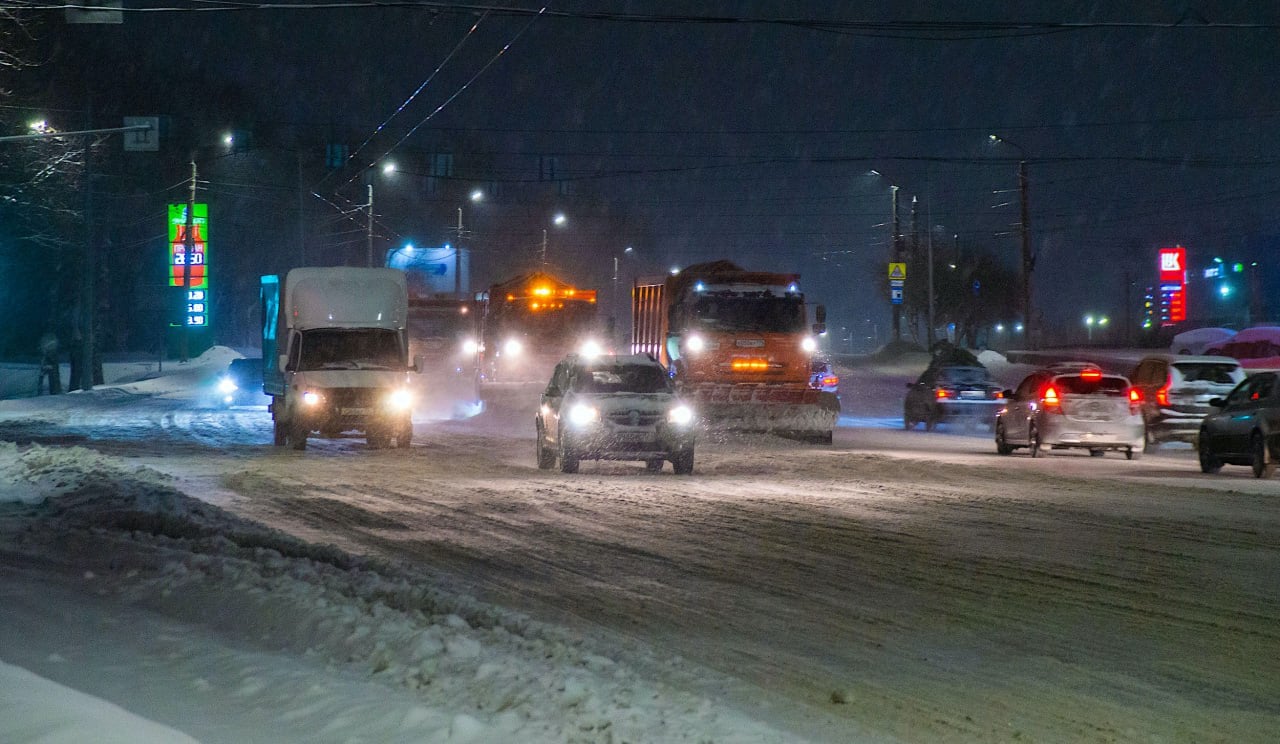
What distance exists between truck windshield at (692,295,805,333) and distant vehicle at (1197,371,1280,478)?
10.6 meters

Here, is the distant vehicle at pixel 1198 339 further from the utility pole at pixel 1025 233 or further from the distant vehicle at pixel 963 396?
the distant vehicle at pixel 963 396

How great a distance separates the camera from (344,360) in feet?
91.4

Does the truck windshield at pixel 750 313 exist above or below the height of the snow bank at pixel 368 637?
above

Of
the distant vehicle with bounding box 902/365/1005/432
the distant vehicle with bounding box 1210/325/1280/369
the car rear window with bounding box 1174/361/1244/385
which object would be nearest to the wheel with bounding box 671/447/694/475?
the car rear window with bounding box 1174/361/1244/385

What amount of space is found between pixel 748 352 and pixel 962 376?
807 cm

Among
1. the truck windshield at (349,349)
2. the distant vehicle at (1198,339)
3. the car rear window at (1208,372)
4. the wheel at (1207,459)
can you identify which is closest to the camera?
the wheel at (1207,459)

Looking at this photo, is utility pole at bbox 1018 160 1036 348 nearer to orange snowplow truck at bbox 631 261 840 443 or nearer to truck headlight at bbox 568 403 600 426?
orange snowplow truck at bbox 631 261 840 443

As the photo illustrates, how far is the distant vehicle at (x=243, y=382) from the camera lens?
53531 mm

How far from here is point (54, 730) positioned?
18.9 feet

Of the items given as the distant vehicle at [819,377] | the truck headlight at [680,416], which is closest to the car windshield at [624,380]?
the truck headlight at [680,416]

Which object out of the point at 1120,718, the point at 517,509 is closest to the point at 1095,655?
the point at 1120,718

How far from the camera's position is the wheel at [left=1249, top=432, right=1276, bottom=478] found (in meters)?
21.0

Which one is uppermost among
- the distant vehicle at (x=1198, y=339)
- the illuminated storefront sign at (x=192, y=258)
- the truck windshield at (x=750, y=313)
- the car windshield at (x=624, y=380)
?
the illuminated storefront sign at (x=192, y=258)

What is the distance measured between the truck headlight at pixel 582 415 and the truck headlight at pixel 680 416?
1.14 metres
